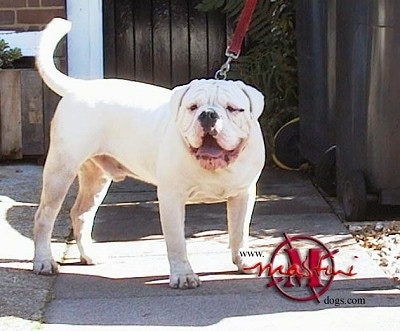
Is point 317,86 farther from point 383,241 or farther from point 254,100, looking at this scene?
point 254,100

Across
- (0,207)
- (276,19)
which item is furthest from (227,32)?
(0,207)

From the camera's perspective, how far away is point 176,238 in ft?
17.1

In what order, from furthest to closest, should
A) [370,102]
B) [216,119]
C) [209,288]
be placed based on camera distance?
[370,102] → [209,288] → [216,119]

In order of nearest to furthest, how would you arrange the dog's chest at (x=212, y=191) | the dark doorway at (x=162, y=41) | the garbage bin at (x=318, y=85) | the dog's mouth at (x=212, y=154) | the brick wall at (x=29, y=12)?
the dog's mouth at (x=212, y=154) → the dog's chest at (x=212, y=191) → the garbage bin at (x=318, y=85) → the brick wall at (x=29, y=12) → the dark doorway at (x=162, y=41)

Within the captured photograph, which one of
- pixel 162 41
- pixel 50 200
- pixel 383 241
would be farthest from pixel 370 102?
pixel 162 41

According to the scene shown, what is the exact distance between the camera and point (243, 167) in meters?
5.09

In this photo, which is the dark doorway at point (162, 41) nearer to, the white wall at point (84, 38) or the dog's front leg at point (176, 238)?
the white wall at point (84, 38)

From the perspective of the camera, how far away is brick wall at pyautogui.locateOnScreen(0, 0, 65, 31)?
8.78 metres

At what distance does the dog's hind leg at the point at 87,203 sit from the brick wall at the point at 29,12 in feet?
10.5

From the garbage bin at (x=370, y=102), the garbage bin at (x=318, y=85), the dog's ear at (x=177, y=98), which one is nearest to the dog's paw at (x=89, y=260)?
the dog's ear at (x=177, y=98)

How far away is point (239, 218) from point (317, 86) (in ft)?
8.97

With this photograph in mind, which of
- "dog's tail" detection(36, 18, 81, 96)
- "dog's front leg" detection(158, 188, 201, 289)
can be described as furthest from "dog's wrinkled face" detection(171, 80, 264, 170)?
"dog's tail" detection(36, 18, 81, 96)

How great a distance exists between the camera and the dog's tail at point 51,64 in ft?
18.5

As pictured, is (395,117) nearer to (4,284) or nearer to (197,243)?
(197,243)
